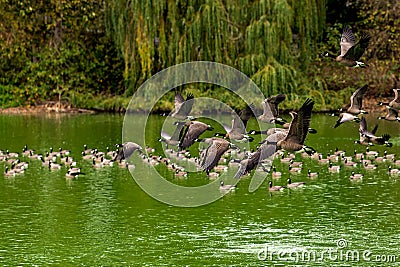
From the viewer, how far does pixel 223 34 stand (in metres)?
27.5

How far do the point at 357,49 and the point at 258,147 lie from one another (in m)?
4.07

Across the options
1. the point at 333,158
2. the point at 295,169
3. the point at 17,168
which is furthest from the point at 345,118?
the point at 17,168

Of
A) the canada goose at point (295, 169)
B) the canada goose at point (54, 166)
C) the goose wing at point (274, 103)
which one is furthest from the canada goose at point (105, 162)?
the goose wing at point (274, 103)

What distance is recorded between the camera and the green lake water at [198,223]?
435 inches

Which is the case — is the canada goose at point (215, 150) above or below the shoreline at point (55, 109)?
above

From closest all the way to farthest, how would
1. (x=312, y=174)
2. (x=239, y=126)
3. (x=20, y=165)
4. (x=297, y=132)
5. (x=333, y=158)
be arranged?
(x=297, y=132), (x=239, y=126), (x=312, y=174), (x=20, y=165), (x=333, y=158)

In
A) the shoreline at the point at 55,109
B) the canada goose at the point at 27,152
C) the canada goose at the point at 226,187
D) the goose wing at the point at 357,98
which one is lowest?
the shoreline at the point at 55,109

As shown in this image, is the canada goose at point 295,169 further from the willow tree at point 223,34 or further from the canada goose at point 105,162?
the willow tree at point 223,34

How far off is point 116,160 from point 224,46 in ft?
31.9

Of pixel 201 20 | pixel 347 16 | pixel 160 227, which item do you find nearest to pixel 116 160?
pixel 160 227

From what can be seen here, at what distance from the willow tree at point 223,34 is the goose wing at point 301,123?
14.5 m

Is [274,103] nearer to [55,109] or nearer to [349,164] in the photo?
[349,164]

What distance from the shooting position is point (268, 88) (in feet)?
88.4

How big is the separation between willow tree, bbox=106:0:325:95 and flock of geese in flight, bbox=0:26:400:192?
21.1 feet
